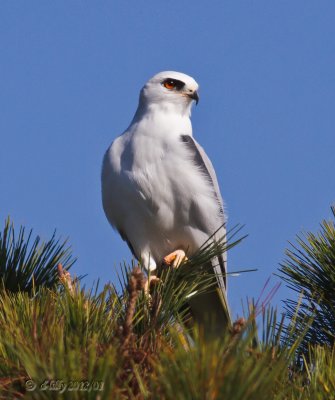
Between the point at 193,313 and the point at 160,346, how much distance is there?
98.2 inches

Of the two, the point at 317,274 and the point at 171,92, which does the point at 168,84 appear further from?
the point at 317,274

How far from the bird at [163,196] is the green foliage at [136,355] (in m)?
1.89

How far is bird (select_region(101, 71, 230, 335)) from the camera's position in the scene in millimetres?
5281

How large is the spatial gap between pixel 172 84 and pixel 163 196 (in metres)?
1.41

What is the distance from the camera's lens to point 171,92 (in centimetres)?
633

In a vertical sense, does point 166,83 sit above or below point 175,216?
above

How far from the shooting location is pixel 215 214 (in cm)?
547

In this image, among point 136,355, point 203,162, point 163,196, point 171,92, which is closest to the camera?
point 136,355

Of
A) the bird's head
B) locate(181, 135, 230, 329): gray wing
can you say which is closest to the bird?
locate(181, 135, 230, 329): gray wing

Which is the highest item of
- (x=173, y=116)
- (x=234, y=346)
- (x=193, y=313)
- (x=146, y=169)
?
(x=173, y=116)

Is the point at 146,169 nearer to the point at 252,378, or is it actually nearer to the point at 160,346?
the point at 160,346

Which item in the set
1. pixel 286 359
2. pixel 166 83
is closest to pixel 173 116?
pixel 166 83

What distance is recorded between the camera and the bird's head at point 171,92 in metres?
6.23

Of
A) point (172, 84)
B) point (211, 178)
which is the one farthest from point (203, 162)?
point (172, 84)
